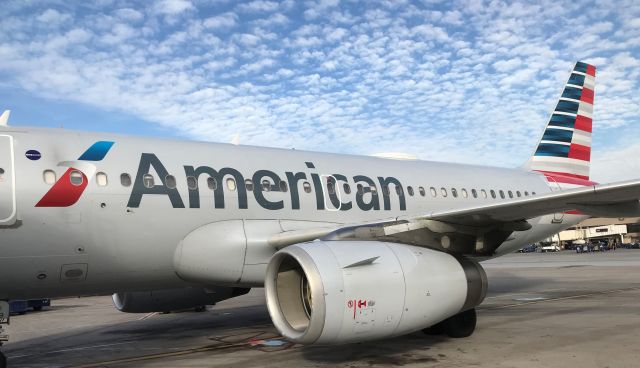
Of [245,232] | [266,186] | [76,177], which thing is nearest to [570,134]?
[266,186]

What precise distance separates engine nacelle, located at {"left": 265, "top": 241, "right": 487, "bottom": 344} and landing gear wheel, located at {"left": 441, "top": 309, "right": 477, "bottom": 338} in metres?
1.14

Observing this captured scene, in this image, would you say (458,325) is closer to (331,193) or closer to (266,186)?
(331,193)

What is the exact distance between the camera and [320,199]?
10195mm

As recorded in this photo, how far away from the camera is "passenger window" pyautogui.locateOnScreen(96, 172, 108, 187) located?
793cm

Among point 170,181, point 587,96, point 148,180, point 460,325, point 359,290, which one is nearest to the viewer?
point 359,290

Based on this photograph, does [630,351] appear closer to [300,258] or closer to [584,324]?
[584,324]

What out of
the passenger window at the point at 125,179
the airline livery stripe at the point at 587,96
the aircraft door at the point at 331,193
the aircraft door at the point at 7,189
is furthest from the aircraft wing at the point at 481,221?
the airline livery stripe at the point at 587,96

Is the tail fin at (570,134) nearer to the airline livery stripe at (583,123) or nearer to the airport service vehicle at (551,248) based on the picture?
the airline livery stripe at (583,123)

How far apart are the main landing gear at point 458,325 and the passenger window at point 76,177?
628cm

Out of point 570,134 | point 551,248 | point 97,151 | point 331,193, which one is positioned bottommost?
point 551,248

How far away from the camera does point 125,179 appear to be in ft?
26.9

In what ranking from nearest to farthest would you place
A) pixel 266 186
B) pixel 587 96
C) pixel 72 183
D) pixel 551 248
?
pixel 72 183 < pixel 266 186 < pixel 587 96 < pixel 551 248

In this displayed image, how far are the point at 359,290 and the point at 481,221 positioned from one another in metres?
2.90

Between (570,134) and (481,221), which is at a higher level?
(570,134)
